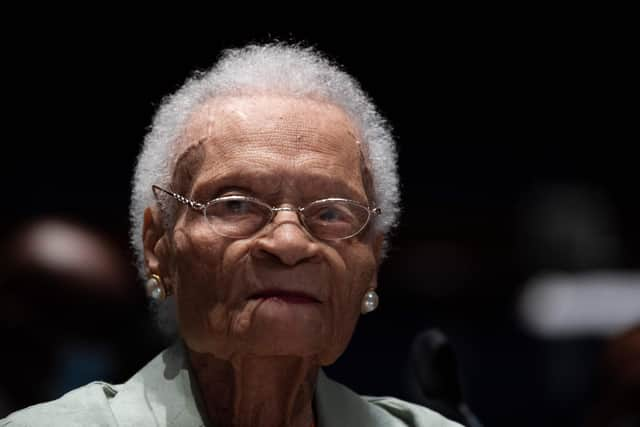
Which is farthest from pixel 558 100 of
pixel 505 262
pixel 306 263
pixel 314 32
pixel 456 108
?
pixel 306 263

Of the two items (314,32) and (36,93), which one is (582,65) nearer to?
(314,32)

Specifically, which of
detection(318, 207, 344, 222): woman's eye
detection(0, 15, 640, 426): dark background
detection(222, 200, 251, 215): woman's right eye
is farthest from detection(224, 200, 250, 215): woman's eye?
detection(0, 15, 640, 426): dark background

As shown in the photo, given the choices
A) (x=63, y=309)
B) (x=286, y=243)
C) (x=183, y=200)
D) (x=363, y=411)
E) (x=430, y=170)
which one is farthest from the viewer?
(x=430, y=170)

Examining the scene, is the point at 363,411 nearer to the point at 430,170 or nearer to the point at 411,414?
the point at 411,414

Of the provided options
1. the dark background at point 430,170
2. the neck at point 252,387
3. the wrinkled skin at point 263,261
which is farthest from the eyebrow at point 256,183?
the dark background at point 430,170

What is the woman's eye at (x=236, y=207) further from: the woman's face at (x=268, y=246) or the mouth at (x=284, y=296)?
the mouth at (x=284, y=296)

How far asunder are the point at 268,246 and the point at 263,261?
3cm

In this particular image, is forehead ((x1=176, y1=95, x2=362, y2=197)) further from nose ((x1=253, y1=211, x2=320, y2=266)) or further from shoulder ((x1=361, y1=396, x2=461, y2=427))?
shoulder ((x1=361, y1=396, x2=461, y2=427))

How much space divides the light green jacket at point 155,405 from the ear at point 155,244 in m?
0.14

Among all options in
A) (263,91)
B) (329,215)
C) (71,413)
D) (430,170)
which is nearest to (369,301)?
(329,215)

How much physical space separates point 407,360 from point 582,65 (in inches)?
35.0

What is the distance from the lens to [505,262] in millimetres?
2549

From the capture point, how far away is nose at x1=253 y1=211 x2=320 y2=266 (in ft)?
4.82

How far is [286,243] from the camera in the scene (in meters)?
1.47
